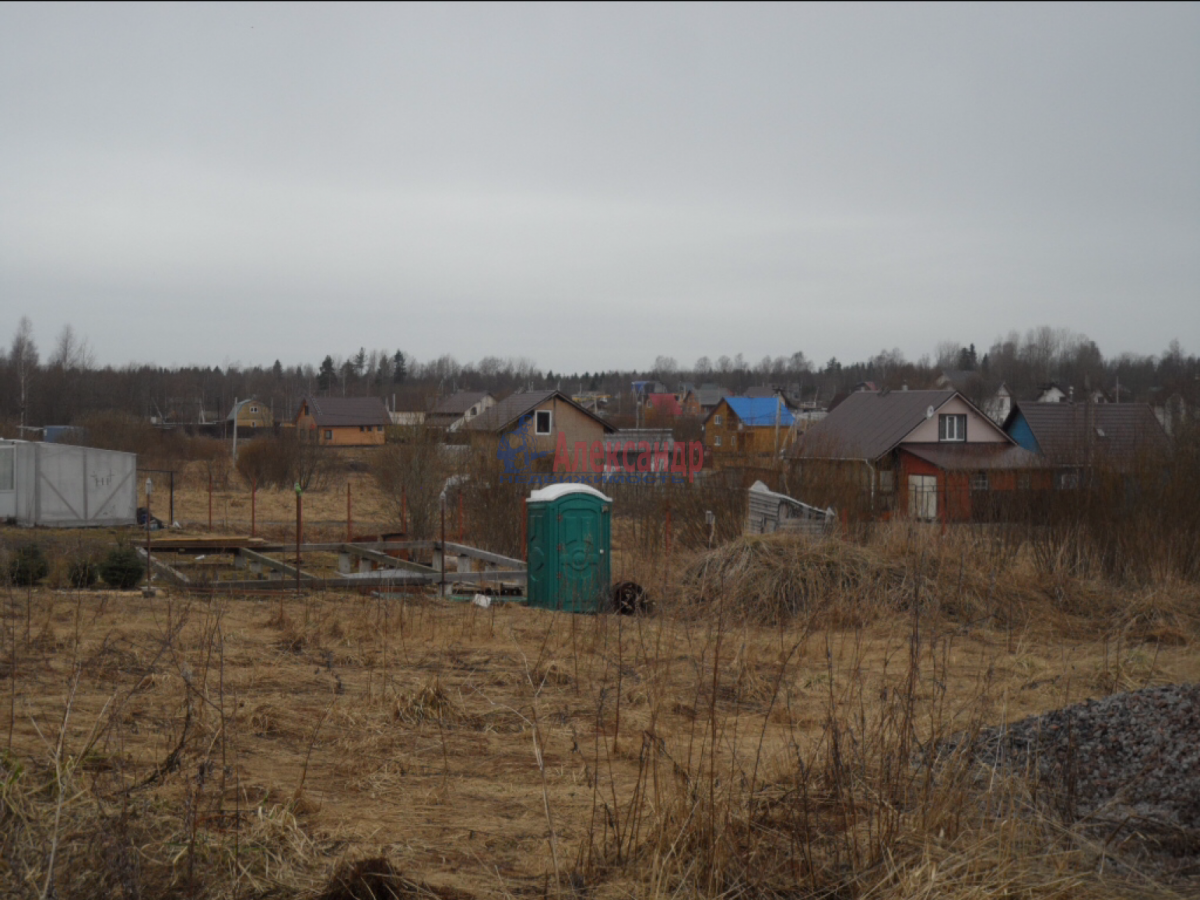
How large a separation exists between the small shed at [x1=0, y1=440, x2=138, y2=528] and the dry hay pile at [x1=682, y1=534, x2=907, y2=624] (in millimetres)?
18731

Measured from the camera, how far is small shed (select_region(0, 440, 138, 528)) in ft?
84.1

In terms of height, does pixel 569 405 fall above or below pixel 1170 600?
above

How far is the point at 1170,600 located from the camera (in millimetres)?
12180

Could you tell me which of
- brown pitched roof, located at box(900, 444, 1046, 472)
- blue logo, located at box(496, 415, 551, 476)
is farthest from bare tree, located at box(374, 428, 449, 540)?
brown pitched roof, located at box(900, 444, 1046, 472)

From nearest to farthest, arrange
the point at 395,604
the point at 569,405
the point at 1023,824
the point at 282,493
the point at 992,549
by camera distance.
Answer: the point at 1023,824, the point at 395,604, the point at 992,549, the point at 282,493, the point at 569,405

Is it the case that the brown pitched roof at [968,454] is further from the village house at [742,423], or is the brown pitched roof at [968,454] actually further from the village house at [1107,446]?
the village house at [742,423]

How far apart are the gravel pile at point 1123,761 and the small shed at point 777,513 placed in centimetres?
1110

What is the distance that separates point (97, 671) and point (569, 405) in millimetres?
43117

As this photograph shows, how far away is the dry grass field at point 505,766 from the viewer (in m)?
3.67

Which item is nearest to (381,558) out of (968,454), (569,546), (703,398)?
(569,546)

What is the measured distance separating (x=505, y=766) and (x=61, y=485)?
24066 mm

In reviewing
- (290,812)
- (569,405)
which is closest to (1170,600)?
(290,812)

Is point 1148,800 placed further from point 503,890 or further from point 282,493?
point 282,493

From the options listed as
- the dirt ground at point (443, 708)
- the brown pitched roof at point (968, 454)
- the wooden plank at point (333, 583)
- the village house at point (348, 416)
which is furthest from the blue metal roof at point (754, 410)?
the dirt ground at point (443, 708)
